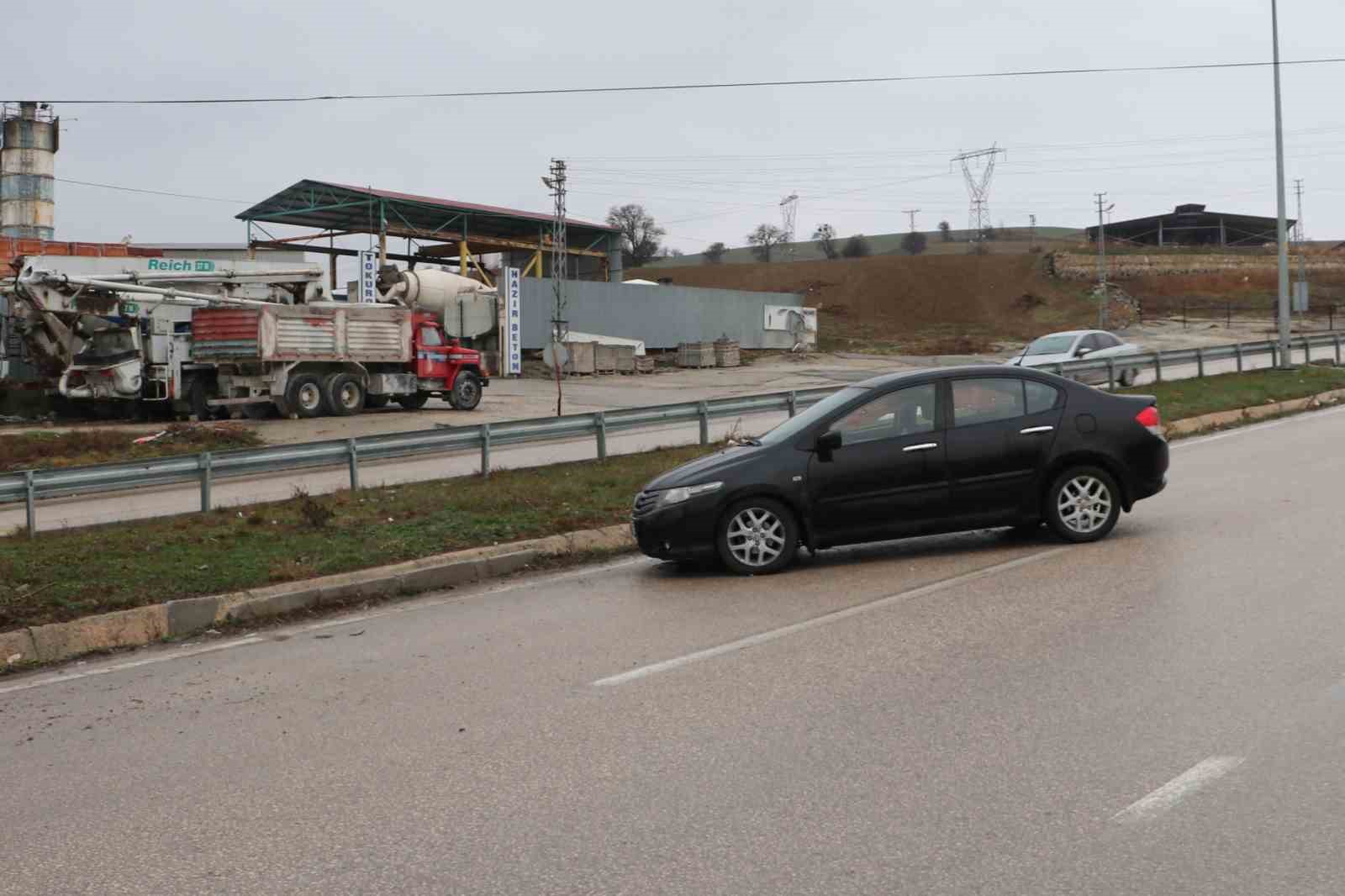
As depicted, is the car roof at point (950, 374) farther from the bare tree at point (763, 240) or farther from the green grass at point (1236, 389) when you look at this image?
the bare tree at point (763, 240)

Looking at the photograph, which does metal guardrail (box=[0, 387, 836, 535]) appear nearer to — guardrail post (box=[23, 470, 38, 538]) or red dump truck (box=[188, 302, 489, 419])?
guardrail post (box=[23, 470, 38, 538])

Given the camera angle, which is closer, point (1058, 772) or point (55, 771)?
point (1058, 772)

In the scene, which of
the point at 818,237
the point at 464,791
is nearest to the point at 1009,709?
the point at 464,791

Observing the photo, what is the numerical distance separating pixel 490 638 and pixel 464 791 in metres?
2.94

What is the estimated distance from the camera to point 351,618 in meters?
8.91

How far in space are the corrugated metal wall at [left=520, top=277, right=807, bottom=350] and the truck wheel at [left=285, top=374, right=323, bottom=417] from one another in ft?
72.6

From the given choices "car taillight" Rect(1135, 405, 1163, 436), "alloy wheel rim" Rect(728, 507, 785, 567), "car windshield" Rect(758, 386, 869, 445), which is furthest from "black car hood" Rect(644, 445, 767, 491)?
"car taillight" Rect(1135, 405, 1163, 436)

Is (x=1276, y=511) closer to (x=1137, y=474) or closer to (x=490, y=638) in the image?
(x=1137, y=474)

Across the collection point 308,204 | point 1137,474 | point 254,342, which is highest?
point 308,204

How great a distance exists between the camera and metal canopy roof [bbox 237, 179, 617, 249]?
52.0 meters

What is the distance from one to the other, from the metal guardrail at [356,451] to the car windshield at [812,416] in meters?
5.95

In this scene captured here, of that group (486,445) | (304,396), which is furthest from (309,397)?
(486,445)

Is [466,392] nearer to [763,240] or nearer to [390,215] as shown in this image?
[390,215]

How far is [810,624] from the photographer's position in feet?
25.4
